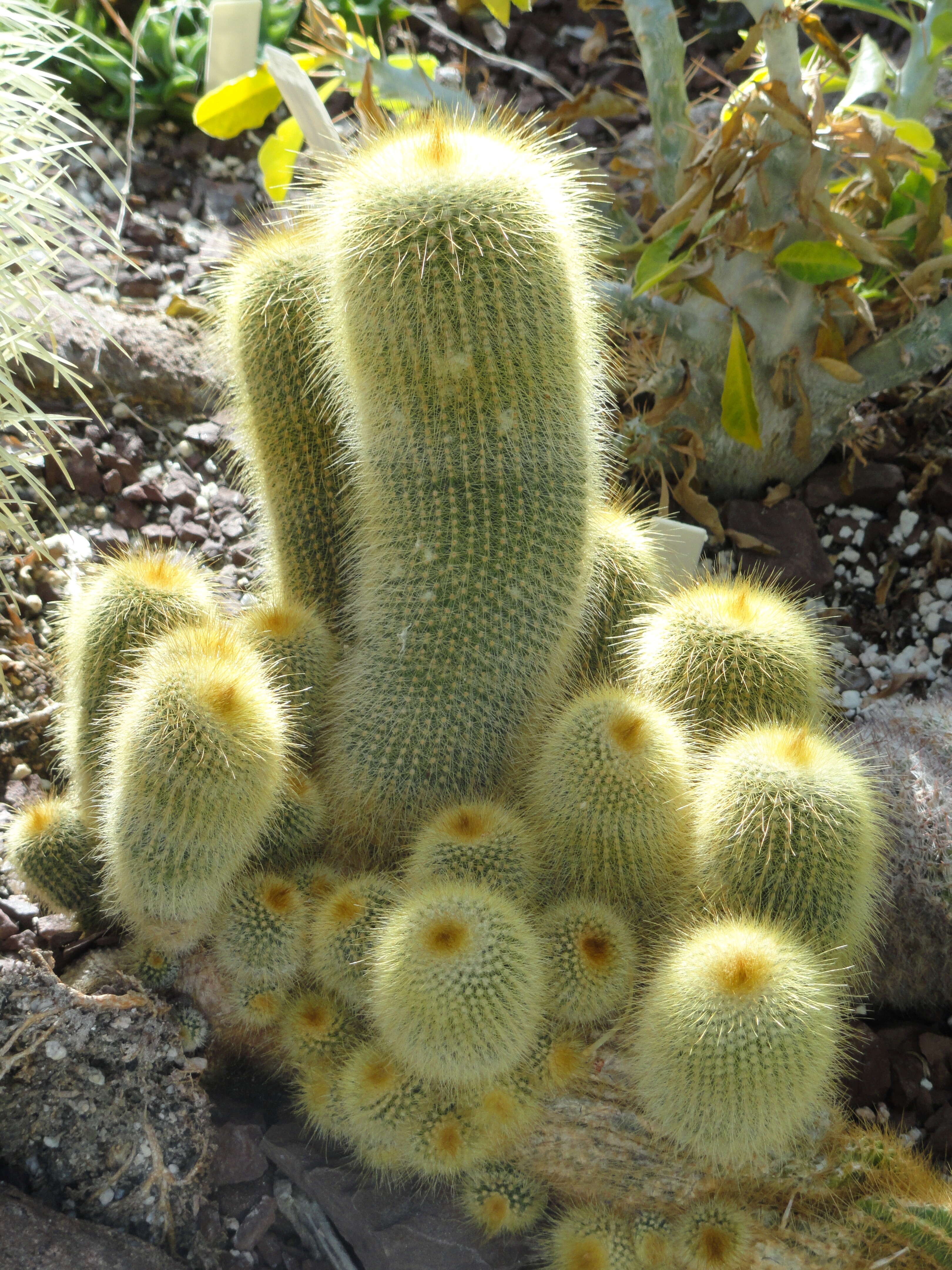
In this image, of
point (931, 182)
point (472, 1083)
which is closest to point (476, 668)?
point (472, 1083)

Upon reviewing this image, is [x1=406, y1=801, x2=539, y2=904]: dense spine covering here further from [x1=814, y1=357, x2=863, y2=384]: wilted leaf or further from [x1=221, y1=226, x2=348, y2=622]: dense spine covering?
[x1=814, y1=357, x2=863, y2=384]: wilted leaf

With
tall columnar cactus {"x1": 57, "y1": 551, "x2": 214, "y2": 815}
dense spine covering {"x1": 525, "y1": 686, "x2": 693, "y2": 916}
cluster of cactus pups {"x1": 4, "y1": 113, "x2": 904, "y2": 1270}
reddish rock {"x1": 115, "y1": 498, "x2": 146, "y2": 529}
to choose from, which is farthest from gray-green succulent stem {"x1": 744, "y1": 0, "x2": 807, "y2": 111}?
reddish rock {"x1": 115, "y1": 498, "x2": 146, "y2": 529}

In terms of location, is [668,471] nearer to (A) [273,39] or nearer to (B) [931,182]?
(B) [931,182]

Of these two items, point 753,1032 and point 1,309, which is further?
point 1,309

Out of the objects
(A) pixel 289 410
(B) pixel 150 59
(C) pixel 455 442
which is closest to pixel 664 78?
(A) pixel 289 410

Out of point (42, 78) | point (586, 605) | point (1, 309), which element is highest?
point (42, 78)

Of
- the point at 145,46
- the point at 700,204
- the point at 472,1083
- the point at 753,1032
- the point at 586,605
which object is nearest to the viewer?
the point at 753,1032

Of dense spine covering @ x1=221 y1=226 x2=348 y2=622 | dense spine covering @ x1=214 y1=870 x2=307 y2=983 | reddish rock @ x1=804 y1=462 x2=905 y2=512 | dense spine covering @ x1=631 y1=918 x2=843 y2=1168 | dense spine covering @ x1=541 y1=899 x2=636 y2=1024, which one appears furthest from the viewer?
reddish rock @ x1=804 y1=462 x2=905 y2=512
